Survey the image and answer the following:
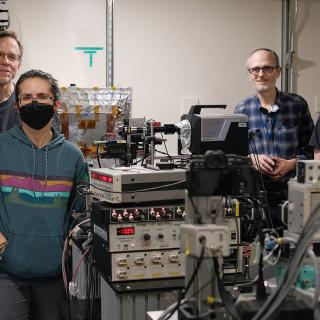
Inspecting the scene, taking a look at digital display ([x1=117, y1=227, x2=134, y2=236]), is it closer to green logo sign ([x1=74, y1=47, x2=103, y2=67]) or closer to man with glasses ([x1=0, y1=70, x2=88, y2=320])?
man with glasses ([x1=0, y1=70, x2=88, y2=320])

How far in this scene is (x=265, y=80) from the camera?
127 inches

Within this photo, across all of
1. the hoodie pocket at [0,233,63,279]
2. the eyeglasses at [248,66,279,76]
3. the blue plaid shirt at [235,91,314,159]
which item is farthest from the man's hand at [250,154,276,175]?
the hoodie pocket at [0,233,63,279]

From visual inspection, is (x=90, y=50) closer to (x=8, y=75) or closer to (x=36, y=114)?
(x=8, y=75)

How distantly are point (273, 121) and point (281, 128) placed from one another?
0.20ft

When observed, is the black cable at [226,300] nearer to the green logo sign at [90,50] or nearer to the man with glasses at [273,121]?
the man with glasses at [273,121]

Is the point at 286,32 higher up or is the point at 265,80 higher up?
the point at 286,32

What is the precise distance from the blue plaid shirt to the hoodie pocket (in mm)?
1429

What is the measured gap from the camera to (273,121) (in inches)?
125

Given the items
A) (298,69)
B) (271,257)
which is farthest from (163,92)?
(271,257)

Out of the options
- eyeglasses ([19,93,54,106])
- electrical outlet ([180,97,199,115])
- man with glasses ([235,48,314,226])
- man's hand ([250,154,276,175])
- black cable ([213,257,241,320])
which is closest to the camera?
black cable ([213,257,241,320])

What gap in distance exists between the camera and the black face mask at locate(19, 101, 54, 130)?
7.32 feet

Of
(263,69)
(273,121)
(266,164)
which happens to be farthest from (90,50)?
(266,164)

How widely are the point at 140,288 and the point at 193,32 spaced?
2.95m

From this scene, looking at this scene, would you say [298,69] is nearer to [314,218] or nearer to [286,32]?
[286,32]
